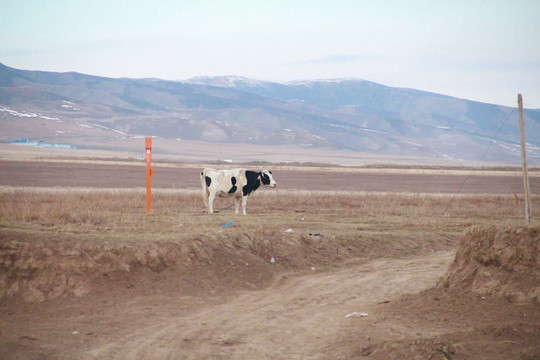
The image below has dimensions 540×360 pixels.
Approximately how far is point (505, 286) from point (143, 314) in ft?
19.8

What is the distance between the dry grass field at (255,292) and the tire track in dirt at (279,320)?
0.10 feet

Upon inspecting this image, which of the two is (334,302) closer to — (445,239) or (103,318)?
(103,318)

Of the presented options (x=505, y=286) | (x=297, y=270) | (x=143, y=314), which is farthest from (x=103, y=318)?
(x=505, y=286)

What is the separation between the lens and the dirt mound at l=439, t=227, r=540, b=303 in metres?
10.2

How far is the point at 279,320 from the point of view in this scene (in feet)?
33.9

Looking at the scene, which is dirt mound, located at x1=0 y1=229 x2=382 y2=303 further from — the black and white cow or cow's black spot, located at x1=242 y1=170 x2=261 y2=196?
cow's black spot, located at x1=242 y1=170 x2=261 y2=196

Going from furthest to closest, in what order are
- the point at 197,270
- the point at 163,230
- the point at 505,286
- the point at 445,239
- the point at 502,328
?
the point at 445,239 → the point at 163,230 → the point at 197,270 → the point at 505,286 → the point at 502,328

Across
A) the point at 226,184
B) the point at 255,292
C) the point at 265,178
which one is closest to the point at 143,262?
the point at 255,292

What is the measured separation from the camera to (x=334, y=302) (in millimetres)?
11609

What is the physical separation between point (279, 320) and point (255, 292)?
2.55m

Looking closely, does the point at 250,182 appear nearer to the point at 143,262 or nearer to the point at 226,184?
the point at 226,184

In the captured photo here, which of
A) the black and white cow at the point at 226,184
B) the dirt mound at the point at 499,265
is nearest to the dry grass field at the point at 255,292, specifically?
the dirt mound at the point at 499,265

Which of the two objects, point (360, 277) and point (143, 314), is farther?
point (360, 277)

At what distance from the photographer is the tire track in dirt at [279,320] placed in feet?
28.7
